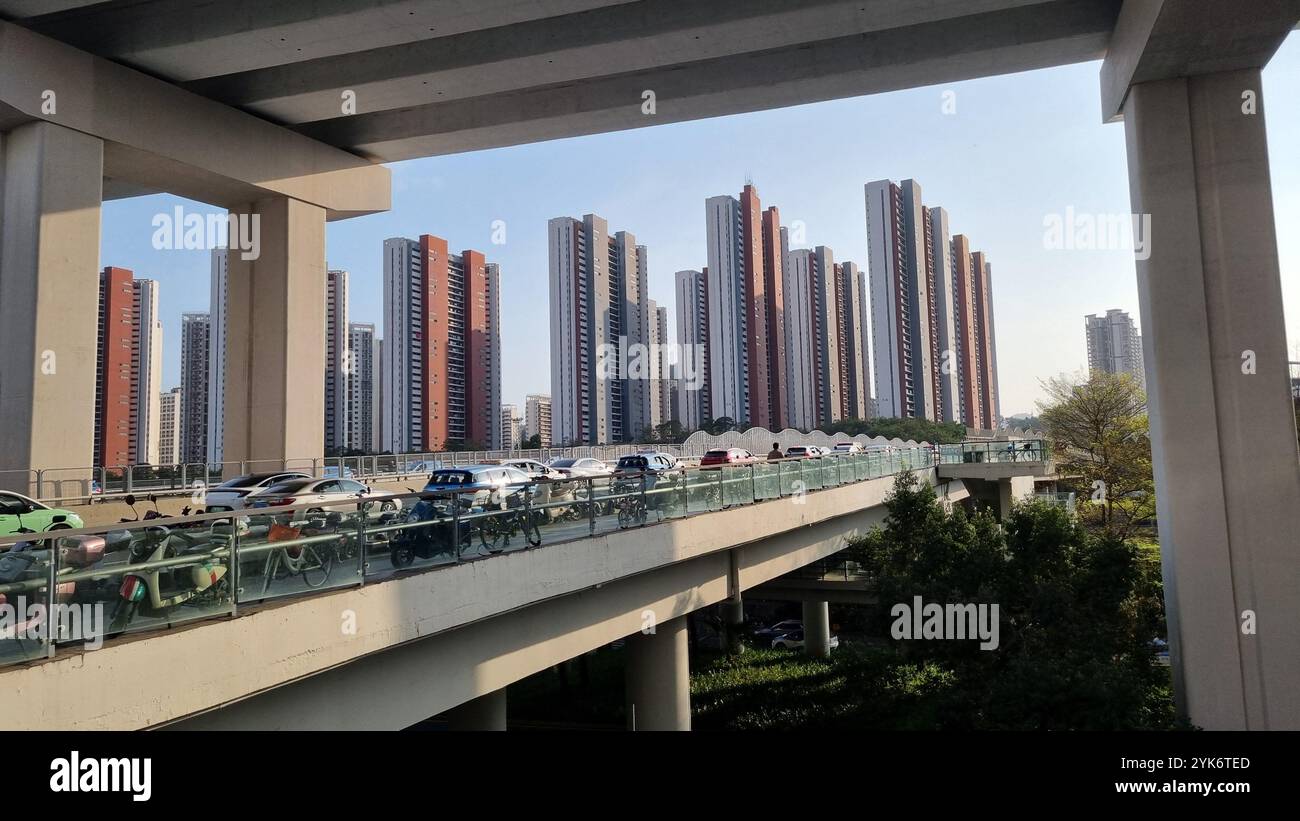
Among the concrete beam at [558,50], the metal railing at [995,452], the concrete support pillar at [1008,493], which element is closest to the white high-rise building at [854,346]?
the concrete support pillar at [1008,493]

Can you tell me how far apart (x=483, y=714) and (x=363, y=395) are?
216ft

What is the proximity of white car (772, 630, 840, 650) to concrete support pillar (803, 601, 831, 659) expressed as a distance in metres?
0.59

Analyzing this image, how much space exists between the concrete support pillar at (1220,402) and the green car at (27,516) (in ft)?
56.6

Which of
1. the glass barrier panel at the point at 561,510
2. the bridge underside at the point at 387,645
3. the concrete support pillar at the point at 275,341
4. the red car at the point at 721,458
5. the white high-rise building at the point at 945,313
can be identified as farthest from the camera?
the white high-rise building at the point at 945,313

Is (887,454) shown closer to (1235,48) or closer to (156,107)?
(1235,48)

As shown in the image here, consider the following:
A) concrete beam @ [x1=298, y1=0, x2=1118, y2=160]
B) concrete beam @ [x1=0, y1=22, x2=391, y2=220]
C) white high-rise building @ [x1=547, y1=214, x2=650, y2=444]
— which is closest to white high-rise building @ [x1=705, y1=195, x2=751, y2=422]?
white high-rise building @ [x1=547, y1=214, x2=650, y2=444]

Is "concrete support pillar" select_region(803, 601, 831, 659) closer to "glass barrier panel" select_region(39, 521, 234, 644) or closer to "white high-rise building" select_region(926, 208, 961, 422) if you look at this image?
"glass barrier panel" select_region(39, 521, 234, 644)

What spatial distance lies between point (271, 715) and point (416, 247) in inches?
2279

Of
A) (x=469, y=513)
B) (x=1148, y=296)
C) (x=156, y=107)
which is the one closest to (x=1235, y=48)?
(x=1148, y=296)

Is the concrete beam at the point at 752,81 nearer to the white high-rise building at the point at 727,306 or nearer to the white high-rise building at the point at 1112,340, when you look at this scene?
the white high-rise building at the point at 727,306

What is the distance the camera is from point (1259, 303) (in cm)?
1262

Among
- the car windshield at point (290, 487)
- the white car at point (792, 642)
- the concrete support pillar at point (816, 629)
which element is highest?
the car windshield at point (290, 487)

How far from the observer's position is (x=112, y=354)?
130 ft

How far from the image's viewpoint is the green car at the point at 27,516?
1116cm
